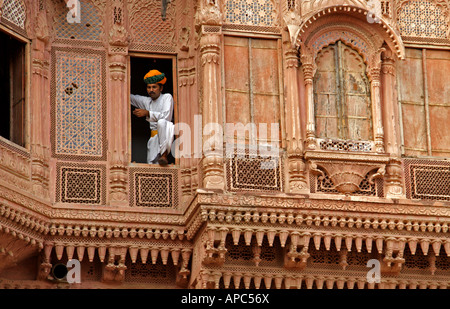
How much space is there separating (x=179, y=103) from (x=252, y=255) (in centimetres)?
222

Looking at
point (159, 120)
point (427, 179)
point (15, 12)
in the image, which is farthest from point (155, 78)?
point (427, 179)

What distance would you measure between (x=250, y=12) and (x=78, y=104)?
232cm

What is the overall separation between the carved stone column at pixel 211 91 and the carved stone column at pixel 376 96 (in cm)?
184

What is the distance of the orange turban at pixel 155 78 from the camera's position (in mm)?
21688

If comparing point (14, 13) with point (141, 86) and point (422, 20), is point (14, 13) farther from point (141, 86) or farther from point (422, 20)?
point (422, 20)

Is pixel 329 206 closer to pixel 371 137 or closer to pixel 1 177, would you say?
pixel 371 137

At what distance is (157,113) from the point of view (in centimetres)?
2152

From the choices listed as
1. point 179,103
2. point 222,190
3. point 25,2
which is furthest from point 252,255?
point 25,2

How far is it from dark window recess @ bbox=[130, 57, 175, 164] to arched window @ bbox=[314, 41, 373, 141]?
1.86 m

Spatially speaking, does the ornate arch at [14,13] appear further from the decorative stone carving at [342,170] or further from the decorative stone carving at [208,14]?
the decorative stone carving at [342,170]

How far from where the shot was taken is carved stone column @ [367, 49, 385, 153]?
2112cm

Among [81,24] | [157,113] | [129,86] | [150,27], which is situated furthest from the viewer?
[150,27]

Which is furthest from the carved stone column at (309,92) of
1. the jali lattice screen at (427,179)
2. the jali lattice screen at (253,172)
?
the jali lattice screen at (427,179)

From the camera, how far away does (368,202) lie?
20688 millimetres
